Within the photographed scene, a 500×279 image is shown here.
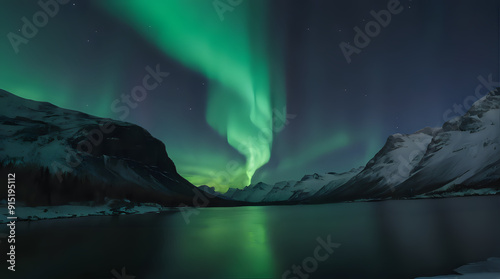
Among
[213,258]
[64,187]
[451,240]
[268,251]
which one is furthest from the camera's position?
[64,187]

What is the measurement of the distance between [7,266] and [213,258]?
52.6 ft

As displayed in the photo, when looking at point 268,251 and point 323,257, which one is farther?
point 268,251

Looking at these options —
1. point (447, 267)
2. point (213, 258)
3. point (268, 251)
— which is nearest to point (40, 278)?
point (213, 258)

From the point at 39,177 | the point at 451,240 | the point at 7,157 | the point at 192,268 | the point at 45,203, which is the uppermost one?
the point at 7,157

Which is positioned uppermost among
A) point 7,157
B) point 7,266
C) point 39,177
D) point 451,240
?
point 7,157

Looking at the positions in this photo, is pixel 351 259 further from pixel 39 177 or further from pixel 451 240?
pixel 39 177

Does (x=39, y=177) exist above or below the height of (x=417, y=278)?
above

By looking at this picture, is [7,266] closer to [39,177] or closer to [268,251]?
[268,251]

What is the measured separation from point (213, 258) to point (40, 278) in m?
13.0

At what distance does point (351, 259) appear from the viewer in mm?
24234

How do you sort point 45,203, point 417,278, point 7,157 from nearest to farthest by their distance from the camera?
point 417,278 < point 45,203 < point 7,157

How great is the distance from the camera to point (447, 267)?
20.3 metres

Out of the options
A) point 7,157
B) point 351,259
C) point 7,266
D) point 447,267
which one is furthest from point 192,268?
point 7,157

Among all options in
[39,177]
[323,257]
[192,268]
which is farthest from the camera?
[39,177]
